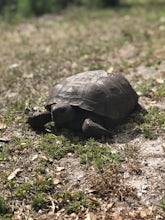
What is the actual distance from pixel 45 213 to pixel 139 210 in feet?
2.98

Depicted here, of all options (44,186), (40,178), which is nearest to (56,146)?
(40,178)

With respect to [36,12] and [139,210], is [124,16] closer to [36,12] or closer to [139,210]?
[36,12]

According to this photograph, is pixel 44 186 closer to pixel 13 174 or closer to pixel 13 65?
pixel 13 174

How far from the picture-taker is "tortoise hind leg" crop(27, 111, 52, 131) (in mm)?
5301

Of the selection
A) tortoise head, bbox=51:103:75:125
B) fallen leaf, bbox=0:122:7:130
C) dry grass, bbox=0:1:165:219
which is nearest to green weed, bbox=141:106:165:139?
dry grass, bbox=0:1:165:219

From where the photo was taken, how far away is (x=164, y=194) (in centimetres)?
403

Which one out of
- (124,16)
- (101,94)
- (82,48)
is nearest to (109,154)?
(101,94)

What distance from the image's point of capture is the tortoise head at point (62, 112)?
491 centimetres

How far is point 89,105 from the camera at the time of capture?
16.2 feet

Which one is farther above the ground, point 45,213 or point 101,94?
point 101,94

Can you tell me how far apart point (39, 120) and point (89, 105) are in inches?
30.2

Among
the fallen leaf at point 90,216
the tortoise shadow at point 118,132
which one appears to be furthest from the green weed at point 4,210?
the tortoise shadow at point 118,132

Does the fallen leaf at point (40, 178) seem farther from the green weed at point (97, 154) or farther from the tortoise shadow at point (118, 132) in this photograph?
the tortoise shadow at point (118, 132)

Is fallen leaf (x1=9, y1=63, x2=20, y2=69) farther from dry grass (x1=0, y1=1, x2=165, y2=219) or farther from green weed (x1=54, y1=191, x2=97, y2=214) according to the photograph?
green weed (x1=54, y1=191, x2=97, y2=214)
